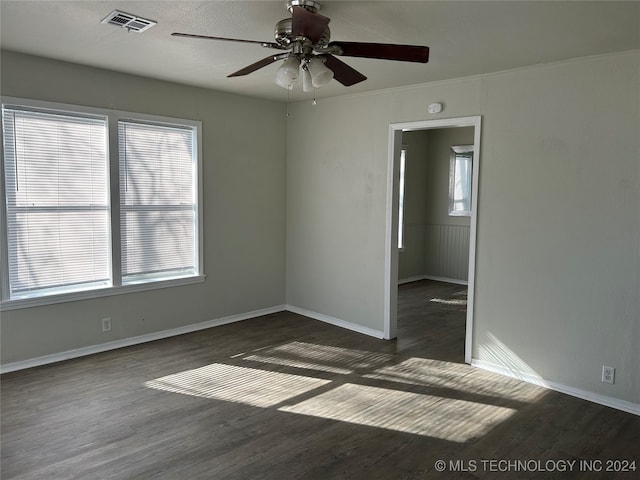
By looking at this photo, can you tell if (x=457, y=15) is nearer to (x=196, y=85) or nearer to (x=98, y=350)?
(x=196, y=85)

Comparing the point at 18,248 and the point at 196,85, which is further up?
the point at 196,85

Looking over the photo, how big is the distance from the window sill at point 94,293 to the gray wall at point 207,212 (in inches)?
2.0

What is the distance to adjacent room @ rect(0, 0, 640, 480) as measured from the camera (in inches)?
107

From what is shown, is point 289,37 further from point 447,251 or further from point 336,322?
point 447,251

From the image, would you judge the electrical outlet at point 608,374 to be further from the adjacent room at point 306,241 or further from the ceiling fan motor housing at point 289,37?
the ceiling fan motor housing at point 289,37

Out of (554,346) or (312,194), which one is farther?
(312,194)

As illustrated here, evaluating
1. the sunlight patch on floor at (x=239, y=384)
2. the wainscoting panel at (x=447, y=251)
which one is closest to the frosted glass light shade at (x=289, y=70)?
the sunlight patch on floor at (x=239, y=384)

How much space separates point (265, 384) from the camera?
3721 mm

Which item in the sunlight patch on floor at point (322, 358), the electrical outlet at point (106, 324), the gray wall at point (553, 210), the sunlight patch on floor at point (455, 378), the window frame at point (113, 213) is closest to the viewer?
the gray wall at point (553, 210)

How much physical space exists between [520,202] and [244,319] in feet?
10.8

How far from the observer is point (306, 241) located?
18.6 ft

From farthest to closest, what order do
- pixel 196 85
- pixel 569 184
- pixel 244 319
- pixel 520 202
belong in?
pixel 244 319
pixel 196 85
pixel 520 202
pixel 569 184

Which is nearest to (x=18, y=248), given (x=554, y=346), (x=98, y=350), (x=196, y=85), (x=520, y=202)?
(x=98, y=350)

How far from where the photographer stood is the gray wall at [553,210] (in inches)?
130
